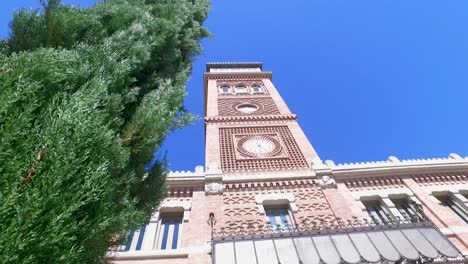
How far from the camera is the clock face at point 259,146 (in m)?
13.2

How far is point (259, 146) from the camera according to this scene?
13.7 m

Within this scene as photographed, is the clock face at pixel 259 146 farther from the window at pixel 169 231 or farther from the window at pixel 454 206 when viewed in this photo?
the window at pixel 454 206

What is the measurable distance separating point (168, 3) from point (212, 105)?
10619 millimetres

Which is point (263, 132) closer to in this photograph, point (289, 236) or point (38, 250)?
point (289, 236)

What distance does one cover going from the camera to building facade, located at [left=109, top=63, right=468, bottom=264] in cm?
695

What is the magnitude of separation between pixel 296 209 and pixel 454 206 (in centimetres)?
587

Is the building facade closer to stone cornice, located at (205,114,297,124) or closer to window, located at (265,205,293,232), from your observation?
window, located at (265,205,293,232)

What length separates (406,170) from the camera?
38.8 feet

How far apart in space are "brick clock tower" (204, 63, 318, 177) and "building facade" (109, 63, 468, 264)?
0.24 ft

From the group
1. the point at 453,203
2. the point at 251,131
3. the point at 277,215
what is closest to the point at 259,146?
the point at 251,131

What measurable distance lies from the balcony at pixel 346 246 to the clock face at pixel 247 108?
34.3ft

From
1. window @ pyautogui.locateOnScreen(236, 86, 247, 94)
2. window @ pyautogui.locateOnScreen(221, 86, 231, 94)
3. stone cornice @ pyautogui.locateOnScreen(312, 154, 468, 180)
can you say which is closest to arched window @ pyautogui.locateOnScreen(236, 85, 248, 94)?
window @ pyautogui.locateOnScreen(236, 86, 247, 94)

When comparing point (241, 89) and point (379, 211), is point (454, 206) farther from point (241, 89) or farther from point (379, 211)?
point (241, 89)

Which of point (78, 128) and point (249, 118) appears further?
point (249, 118)
